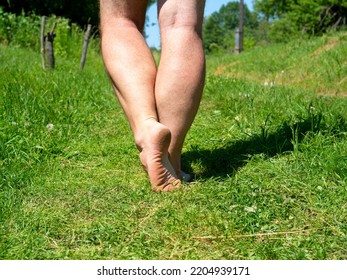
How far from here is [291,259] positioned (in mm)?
1474

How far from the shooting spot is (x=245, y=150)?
2.69m

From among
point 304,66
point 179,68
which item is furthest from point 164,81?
point 304,66

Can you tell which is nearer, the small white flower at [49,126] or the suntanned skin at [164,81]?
the suntanned skin at [164,81]

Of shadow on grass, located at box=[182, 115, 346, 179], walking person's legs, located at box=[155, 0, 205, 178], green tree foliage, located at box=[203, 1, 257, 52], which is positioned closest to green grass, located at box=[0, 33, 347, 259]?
shadow on grass, located at box=[182, 115, 346, 179]

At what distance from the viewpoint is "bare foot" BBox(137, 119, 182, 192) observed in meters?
2.00

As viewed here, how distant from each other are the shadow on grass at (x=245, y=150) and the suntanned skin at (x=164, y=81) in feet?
0.93

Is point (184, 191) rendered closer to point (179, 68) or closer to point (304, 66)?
point (179, 68)

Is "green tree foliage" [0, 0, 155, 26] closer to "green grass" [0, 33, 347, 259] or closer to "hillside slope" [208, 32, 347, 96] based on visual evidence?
"hillside slope" [208, 32, 347, 96]

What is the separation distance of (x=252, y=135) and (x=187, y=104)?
0.92 m

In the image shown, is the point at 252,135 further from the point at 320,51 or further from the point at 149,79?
the point at 320,51

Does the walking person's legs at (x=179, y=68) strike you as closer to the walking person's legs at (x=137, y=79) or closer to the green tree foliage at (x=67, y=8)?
the walking person's legs at (x=137, y=79)

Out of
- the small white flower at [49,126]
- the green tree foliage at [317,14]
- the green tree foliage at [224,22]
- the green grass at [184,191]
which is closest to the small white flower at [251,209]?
the green grass at [184,191]

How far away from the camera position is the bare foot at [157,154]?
6.56ft

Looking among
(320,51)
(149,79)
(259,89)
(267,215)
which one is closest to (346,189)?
(267,215)
